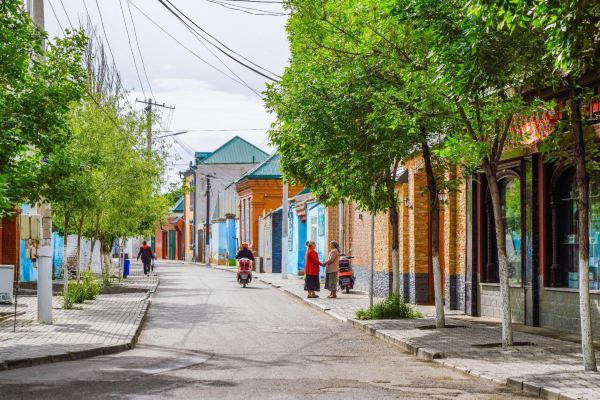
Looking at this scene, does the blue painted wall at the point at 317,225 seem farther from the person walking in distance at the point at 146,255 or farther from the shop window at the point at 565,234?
the shop window at the point at 565,234

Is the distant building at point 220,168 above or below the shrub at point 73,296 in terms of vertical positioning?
above

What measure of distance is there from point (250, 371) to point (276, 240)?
140ft

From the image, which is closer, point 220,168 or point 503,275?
point 503,275

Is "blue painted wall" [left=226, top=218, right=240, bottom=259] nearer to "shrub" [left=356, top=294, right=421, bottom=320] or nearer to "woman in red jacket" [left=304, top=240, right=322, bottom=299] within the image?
"woman in red jacket" [left=304, top=240, right=322, bottom=299]

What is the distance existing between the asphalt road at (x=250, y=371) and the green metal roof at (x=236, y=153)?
71.4 metres

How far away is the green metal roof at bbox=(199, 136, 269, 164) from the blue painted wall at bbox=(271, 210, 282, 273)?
35.7 m

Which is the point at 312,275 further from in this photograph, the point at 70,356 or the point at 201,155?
the point at 201,155

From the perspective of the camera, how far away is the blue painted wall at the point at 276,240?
177 feet

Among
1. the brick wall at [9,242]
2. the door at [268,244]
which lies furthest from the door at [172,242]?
the brick wall at [9,242]

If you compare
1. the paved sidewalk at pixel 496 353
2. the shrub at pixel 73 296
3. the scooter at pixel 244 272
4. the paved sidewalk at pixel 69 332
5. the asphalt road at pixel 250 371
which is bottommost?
the asphalt road at pixel 250 371

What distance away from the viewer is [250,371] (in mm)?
11828

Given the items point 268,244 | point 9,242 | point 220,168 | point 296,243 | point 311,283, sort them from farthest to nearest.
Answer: point 220,168, point 268,244, point 296,243, point 9,242, point 311,283

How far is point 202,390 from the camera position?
33.3ft

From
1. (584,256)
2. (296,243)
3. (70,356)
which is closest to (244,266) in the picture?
(296,243)
